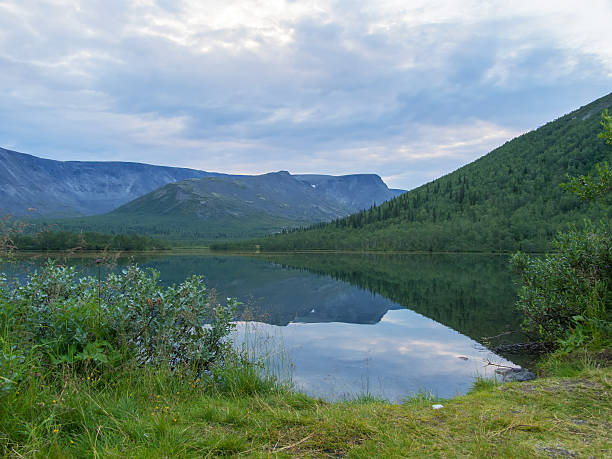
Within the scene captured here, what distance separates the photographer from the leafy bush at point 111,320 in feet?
22.5

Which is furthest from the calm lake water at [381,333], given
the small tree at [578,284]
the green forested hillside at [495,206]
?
the green forested hillside at [495,206]

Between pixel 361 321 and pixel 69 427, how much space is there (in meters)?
22.2

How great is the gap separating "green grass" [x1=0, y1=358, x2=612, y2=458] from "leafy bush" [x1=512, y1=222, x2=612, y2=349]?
18.5 feet

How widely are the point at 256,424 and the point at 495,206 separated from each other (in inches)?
6106

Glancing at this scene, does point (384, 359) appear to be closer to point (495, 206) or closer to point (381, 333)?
point (381, 333)

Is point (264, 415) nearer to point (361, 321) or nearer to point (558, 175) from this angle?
point (361, 321)

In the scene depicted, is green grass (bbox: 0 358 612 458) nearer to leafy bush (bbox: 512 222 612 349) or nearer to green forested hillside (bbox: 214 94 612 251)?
leafy bush (bbox: 512 222 612 349)

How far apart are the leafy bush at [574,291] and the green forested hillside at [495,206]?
109m

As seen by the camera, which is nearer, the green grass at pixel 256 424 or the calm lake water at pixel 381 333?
the green grass at pixel 256 424

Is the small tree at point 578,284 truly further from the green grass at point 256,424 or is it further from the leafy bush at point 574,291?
the green grass at point 256,424

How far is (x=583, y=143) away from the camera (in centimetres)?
14638

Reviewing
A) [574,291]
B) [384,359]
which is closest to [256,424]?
[384,359]

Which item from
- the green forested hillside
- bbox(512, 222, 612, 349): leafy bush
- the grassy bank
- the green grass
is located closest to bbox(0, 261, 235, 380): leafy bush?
the grassy bank

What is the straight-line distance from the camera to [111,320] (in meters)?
7.43
